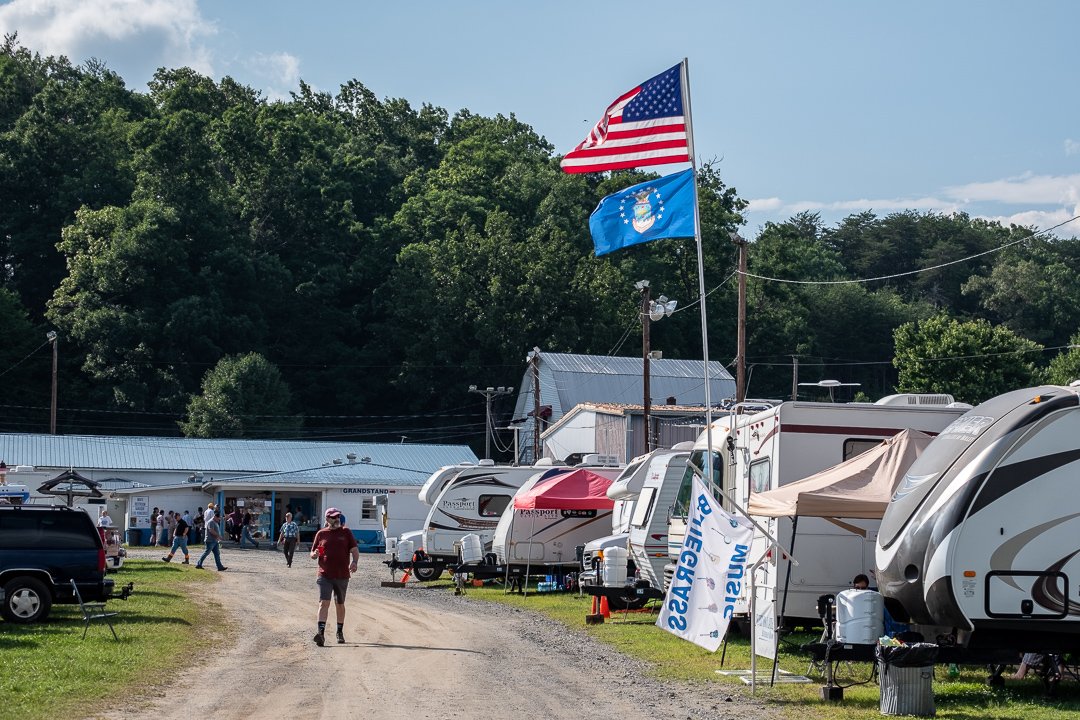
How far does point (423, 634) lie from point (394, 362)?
64442 mm

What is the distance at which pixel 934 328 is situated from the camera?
66000 mm

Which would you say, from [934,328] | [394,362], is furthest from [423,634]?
[394,362]

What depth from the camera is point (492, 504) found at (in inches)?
1304

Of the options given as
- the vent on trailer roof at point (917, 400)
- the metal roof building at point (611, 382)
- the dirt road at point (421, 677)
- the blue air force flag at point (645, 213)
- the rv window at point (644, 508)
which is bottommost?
the dirt road at point (421, 677)

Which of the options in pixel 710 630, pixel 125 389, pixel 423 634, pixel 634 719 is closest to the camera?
pixel 634 719

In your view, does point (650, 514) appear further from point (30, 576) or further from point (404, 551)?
point (404, 551)

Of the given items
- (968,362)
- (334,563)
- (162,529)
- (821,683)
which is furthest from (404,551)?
(968,362)

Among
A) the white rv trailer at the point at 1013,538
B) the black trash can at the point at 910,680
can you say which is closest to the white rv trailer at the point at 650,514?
the white rv trailer at the point at 1013,538

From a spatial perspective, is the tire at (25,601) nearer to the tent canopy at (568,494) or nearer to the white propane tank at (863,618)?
the tent canopy at (568,494)

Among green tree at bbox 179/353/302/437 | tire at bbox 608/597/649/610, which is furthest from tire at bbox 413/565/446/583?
green tree at bbox 179/353/302/437

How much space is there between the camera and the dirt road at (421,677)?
11734 millimetres

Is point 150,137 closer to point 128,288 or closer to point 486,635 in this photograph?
point 128,288

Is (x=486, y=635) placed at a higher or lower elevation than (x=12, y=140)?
lower

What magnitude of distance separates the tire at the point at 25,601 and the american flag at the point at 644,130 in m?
9.66
